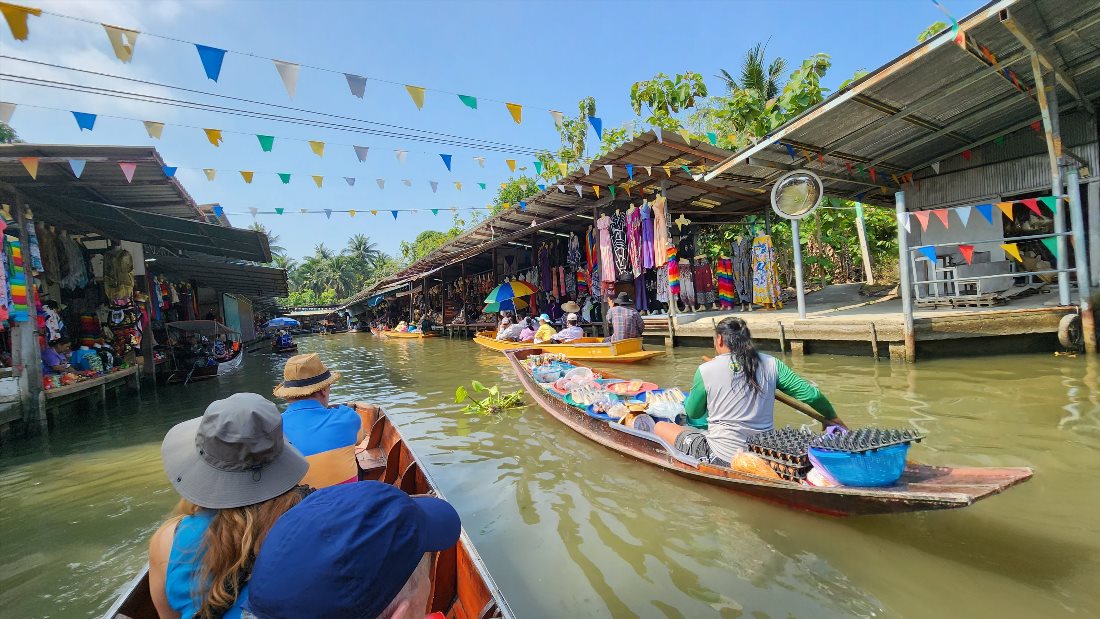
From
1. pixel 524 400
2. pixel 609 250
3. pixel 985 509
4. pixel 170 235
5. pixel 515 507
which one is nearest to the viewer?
pixel 985 509

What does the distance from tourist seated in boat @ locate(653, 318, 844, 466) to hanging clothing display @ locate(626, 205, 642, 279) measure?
27.5ft

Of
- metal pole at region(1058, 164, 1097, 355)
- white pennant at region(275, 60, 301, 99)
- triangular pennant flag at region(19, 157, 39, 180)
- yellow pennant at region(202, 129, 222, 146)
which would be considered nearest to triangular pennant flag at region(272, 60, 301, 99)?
white pennant at region(275, 60, 301, 99)

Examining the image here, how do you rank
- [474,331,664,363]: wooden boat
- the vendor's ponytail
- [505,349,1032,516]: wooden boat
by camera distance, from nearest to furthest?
[505,349,1032,516]: wooden boat
the vendor's ponytail
[474,331,664,363]: wooden boat

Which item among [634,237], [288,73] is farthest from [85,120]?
[634,237]

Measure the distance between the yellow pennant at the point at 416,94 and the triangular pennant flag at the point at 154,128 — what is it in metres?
3.26

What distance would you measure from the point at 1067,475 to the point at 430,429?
6.26m

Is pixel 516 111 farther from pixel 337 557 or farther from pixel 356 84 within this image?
pixel 337 557

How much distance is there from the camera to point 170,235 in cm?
1074

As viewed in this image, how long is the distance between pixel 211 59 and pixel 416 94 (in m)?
2.34

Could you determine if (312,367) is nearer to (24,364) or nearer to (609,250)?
(24,364)

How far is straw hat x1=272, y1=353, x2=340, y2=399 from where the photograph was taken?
3.25 metres

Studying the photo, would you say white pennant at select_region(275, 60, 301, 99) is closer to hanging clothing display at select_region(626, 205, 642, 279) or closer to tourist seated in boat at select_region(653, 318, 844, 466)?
tourist seated in boat at select_region(653, 318, 844, 466)

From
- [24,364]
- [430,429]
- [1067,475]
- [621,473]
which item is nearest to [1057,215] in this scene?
[1067,475]

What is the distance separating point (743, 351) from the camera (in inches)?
139
